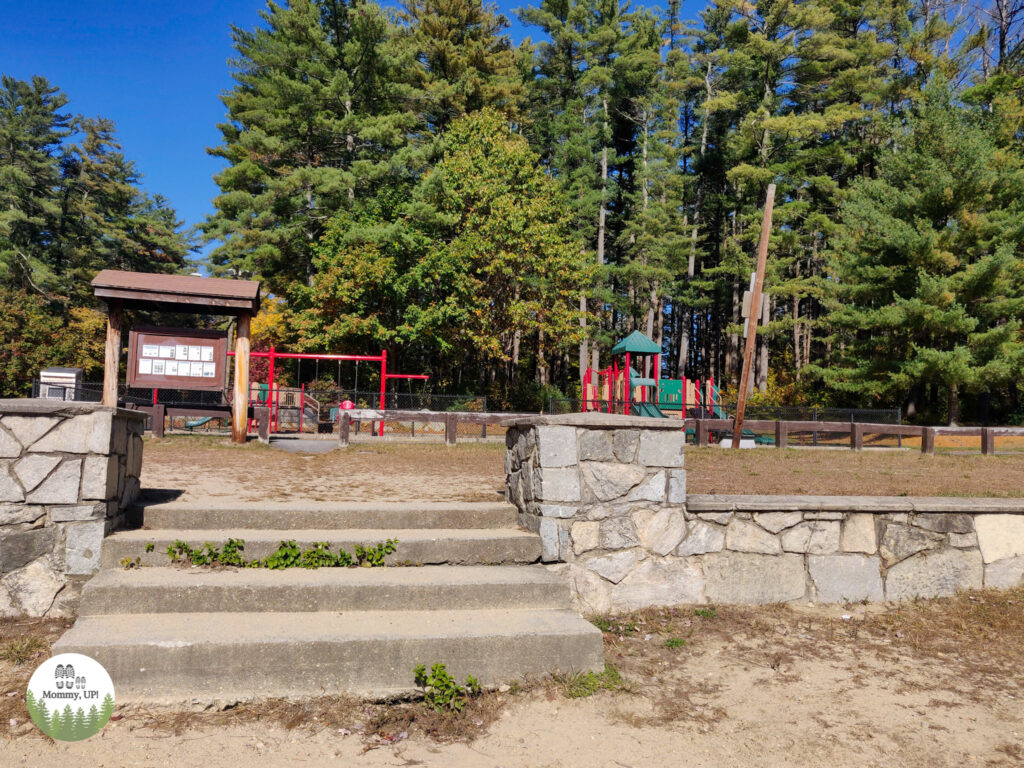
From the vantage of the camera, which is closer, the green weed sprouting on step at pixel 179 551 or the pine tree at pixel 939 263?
the green weed sprouting on step at pixel 179 551

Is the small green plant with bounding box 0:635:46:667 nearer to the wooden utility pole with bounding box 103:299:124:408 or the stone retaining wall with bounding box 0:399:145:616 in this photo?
the stone retaining wall with bounding box 0:399:145:616

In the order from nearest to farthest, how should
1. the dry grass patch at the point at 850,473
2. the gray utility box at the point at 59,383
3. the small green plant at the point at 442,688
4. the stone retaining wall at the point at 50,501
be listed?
the small green plant at the point at 442,688 → the stone retaining wall at the point at 50,501 → the dry grass patch at the point at 850,473 → the gray utility box at the point at 59,383

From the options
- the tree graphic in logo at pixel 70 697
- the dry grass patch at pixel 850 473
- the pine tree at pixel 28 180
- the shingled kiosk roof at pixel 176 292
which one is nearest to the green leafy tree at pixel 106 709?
the tree graphic in logo at pixel 70 697

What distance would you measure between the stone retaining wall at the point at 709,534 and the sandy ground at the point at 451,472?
5.04 feet

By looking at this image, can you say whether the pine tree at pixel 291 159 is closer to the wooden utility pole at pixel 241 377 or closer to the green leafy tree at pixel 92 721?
the wooden utility pole at pixel 241 377

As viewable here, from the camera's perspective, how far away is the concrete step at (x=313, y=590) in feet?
12.1

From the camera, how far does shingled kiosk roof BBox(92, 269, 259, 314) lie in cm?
1016

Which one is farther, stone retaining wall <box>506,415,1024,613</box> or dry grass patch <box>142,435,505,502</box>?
dry grass patch <box>142,435,505,502</box>

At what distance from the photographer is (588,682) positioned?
354cm

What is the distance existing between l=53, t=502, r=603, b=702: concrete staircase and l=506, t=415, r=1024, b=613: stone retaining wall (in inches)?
17.7

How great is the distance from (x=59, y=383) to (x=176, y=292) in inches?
402

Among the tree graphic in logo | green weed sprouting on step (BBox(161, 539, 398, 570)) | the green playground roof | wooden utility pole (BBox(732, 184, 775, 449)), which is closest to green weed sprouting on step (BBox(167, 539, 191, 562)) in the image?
green weed sprouting on step (BBox(161, 539, 398, 570))

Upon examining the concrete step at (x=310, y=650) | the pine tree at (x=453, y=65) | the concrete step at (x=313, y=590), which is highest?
the pine tree at (x=453, y=65)

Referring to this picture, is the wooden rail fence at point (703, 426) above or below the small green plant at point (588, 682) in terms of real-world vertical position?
above
